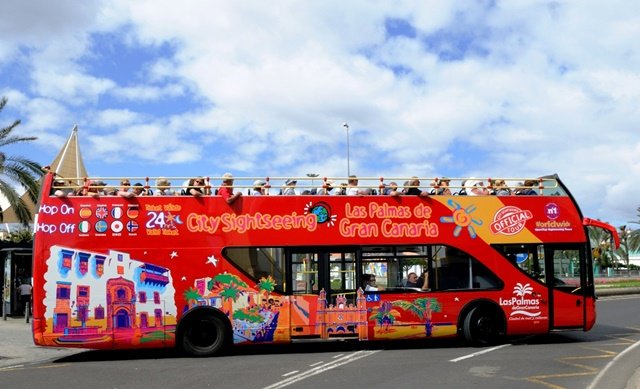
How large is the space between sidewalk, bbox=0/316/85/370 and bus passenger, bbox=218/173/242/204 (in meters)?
4.79

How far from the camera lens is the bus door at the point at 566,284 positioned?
12883mm

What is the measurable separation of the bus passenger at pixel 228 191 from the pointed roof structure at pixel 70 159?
38.1m

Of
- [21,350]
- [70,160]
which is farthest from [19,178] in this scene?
[70,160]

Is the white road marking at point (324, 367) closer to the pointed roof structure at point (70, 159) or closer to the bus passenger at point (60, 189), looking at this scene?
the bus passenger at point (60, 189)

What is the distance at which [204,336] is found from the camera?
39.1 feet

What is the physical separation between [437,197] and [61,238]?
745 cm

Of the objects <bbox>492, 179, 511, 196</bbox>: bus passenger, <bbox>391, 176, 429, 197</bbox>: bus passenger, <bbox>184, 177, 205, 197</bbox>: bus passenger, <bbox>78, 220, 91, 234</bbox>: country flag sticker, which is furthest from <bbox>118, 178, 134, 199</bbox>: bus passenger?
<bbox>492, 179, 511, 196</bbox>: bus passenger

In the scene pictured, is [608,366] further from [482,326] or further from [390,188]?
[390,188]

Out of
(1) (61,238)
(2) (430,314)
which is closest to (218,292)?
(1) (61,238)

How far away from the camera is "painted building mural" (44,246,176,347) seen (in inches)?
448

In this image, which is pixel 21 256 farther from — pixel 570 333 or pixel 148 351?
pixel 570 333

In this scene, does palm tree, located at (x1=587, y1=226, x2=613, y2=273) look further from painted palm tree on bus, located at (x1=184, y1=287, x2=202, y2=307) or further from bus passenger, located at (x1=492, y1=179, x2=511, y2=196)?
painted palm tree on bus, located at (x1=184, y1=287, x2=202, y2=307)

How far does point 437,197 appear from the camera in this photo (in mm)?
12758

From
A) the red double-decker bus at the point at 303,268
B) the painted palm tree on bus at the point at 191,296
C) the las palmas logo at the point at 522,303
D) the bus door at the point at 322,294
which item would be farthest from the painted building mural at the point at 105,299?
the las palmas logo at the point at 522,303
